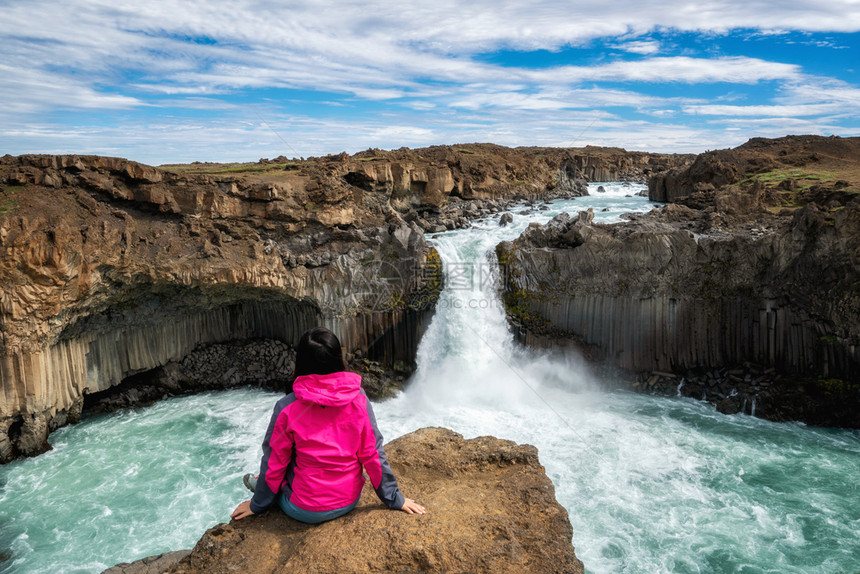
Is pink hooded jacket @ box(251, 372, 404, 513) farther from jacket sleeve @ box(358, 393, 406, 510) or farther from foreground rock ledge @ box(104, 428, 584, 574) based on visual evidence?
foreground rock ledge @ box(104, 428, 584, 574)

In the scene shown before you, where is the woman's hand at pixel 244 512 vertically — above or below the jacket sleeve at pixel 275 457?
below

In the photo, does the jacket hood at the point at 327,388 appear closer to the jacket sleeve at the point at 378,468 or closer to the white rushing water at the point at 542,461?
the jacket sleeve at the point at 378,468

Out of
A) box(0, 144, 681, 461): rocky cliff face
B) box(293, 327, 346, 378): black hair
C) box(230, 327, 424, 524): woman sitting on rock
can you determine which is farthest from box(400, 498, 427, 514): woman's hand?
box(0, 144, 681, 461): rocky cliff face

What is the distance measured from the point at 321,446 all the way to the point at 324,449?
37mm

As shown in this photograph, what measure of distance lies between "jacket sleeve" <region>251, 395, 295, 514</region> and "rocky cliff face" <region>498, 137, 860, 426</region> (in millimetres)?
16434

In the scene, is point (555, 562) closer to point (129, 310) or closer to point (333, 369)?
point (333, 369)

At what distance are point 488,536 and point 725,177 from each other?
29051 mm

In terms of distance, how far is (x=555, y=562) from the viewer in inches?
163

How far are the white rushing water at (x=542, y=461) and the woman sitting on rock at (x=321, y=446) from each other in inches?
313

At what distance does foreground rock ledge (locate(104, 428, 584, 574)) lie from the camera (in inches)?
157

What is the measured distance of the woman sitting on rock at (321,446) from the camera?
441cm

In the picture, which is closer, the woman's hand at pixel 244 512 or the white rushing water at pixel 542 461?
the woman's hand at pixel 244 512

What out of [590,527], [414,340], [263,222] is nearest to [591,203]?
[414,340]

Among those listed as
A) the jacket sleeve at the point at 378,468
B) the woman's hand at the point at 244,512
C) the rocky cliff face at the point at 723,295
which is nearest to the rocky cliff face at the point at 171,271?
the rocky cliff face at the point at 723,295
